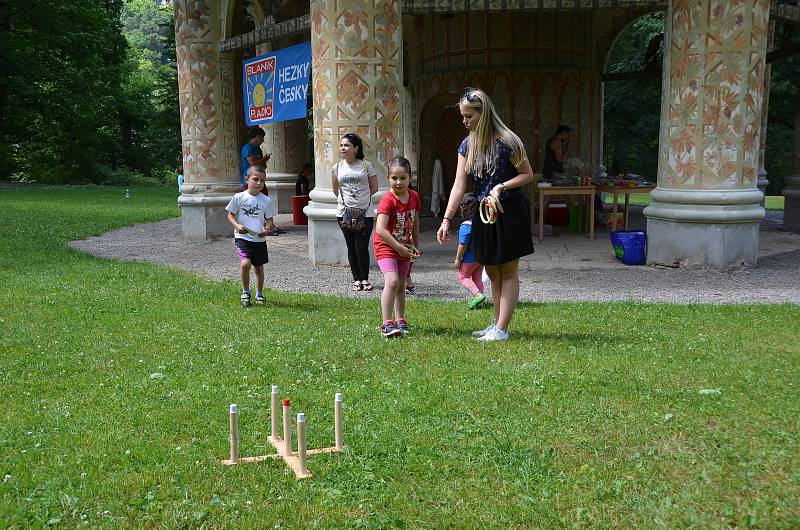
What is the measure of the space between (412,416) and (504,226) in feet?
6.19

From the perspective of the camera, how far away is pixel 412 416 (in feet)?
13.9

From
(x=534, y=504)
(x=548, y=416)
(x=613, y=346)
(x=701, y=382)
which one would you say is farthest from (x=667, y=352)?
(x=534, y=504)

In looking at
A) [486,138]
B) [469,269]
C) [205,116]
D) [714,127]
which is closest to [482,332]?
[469,269]

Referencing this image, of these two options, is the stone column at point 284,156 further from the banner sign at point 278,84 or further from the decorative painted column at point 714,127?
the decorative painted column at point 714,127

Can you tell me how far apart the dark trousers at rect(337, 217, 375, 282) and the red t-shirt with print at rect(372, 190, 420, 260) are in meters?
2.12

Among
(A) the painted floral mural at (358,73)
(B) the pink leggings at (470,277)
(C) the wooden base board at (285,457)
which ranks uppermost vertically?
(A) the painted floral mural at (358,73)

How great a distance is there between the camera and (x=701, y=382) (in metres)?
4.73

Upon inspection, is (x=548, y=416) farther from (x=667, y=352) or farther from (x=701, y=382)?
(x=667, y=352)

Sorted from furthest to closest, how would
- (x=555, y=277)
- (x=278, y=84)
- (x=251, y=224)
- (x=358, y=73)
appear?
(x=278, y=84), (x=358, y=73), (x=555, y=277), (x=251, y=224)

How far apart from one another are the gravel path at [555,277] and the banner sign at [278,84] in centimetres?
210

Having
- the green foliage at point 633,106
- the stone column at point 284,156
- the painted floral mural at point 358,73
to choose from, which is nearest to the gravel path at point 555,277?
the painted floral mural at point 358,73

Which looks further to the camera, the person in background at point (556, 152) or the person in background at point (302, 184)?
the person in background at point (302, 184)

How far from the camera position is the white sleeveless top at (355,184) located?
8391 mm

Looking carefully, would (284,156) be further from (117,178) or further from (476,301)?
(117,178)
